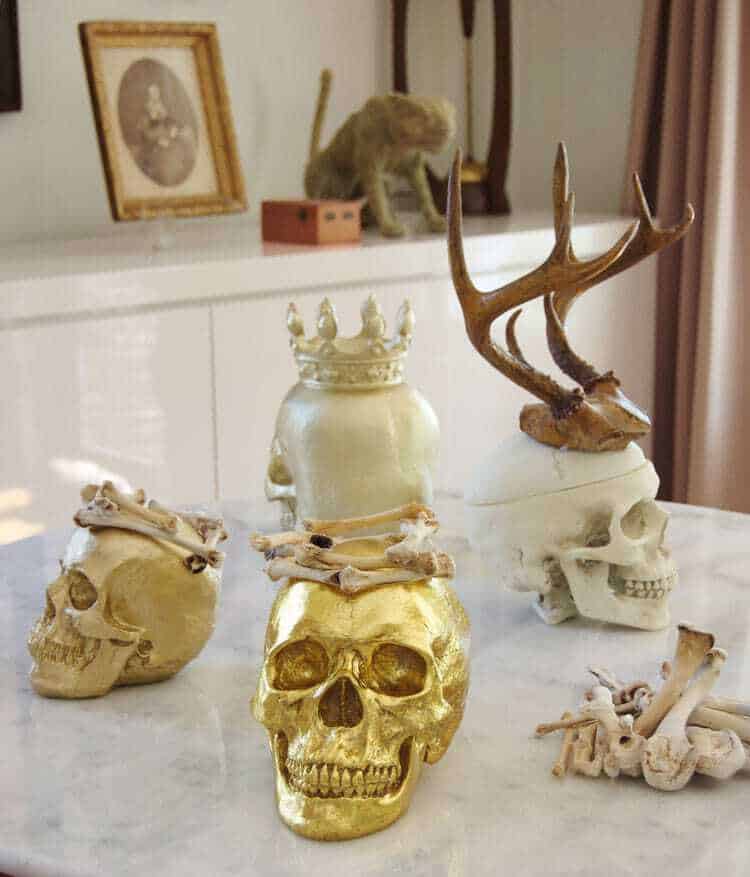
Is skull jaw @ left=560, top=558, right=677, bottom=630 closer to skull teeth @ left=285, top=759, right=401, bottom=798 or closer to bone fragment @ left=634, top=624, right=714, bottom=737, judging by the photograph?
bone fragment @ left=634, top=624, right=714, bottom=737

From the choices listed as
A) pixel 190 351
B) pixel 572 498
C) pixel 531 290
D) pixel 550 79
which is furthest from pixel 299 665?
pixel 550 79

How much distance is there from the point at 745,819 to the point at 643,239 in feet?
2.15

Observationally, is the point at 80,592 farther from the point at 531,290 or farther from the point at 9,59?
the point at 9,59

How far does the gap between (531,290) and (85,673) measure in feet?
1.93

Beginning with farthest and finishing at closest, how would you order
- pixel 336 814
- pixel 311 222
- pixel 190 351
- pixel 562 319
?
1. pixel 311 222
2. pixel 190 351
3. pixel 562 319
4. pixel 336 814

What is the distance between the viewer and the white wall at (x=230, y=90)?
9.16ft

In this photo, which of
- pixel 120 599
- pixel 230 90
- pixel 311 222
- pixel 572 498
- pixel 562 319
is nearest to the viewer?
pixel 120 599

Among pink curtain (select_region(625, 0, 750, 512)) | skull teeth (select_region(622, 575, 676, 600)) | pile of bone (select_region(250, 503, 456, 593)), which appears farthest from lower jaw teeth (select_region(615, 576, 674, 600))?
pink curtain (select_region(625, 0, 750, 512))

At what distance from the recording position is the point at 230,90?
318 centimetres

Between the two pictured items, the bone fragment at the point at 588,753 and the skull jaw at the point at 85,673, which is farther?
the skull jaw at the point at 85,673

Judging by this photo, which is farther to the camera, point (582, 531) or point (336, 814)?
point (582, 531)

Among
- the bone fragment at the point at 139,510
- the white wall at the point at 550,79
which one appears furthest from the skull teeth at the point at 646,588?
the white wall at the point at 550,79

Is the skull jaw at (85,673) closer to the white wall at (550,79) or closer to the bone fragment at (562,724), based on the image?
the bone fragment at (562,724)

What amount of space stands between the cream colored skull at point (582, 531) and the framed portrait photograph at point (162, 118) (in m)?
1.62
